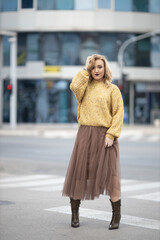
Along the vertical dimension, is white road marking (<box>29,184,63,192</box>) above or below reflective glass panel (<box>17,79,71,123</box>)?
above

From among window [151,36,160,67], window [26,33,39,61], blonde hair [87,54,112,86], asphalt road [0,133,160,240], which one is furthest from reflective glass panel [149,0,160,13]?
blonde hair [87,54,112,86]

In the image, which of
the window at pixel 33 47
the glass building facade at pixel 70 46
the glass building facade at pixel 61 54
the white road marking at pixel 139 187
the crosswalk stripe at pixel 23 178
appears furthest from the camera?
the window at pixel 33 47

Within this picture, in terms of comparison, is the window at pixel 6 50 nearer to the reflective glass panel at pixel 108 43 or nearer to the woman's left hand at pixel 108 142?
the reflective glass panel at pixel 108 43

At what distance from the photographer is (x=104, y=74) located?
22.2 feet

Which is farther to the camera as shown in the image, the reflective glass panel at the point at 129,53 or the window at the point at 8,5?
the reflective glass panel at the point at 129,53

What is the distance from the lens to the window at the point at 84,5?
144 ft

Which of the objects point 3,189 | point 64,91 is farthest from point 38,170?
point 64,91

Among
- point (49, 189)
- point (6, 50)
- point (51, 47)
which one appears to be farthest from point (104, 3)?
point (49, 189)

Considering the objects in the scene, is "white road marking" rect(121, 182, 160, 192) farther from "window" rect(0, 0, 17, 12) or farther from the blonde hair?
"window" rect(0, 0, 17, 12)

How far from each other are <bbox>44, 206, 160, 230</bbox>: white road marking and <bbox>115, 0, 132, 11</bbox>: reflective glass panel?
1491 inches

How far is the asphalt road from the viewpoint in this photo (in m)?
6.32

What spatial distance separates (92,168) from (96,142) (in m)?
0.27

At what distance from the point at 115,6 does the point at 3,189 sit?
35.9 m

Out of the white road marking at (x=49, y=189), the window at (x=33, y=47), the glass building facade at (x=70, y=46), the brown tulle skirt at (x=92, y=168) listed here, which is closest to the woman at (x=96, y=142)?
the brown tulle skirt at (x=92, y=168)
